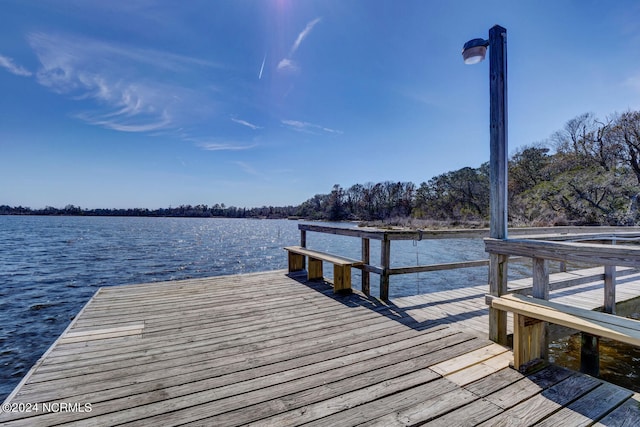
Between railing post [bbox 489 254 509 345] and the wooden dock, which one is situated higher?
railing post [bbox 489 254 509 345]

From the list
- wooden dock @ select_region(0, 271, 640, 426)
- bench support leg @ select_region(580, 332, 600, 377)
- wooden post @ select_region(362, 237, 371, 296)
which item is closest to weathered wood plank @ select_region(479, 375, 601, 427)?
wooden dock @ select_region(0, 271, 640, 426)

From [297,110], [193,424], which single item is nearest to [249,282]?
[193,424]

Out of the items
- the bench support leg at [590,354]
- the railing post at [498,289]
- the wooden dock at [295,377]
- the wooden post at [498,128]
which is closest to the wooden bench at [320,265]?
the wooden dock at [295,377]

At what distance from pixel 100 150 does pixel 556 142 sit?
145ft

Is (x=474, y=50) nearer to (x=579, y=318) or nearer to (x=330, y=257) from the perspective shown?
(x=579, y=318)

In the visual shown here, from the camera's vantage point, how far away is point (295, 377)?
2.25m

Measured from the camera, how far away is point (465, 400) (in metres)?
1.95

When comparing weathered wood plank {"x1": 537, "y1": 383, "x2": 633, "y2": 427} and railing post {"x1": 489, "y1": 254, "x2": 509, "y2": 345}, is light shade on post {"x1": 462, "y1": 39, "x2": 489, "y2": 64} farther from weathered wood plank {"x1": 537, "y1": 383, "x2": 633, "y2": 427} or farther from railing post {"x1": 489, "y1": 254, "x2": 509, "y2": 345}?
weathered wood plank {"x1": 537, "y1": 383, "x2": 633, "y2": 427}

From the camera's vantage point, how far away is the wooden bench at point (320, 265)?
185 inches

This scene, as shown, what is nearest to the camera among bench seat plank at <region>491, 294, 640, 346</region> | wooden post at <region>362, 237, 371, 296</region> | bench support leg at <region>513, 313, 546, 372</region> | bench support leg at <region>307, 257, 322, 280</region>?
bench seat plank at <region>491, 294, 640, 346</region>

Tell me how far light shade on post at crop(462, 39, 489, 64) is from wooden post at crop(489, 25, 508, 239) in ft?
0.23

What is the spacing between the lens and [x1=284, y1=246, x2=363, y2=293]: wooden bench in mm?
4711

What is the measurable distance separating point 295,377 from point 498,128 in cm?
290

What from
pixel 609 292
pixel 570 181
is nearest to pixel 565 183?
pixel 570 181
